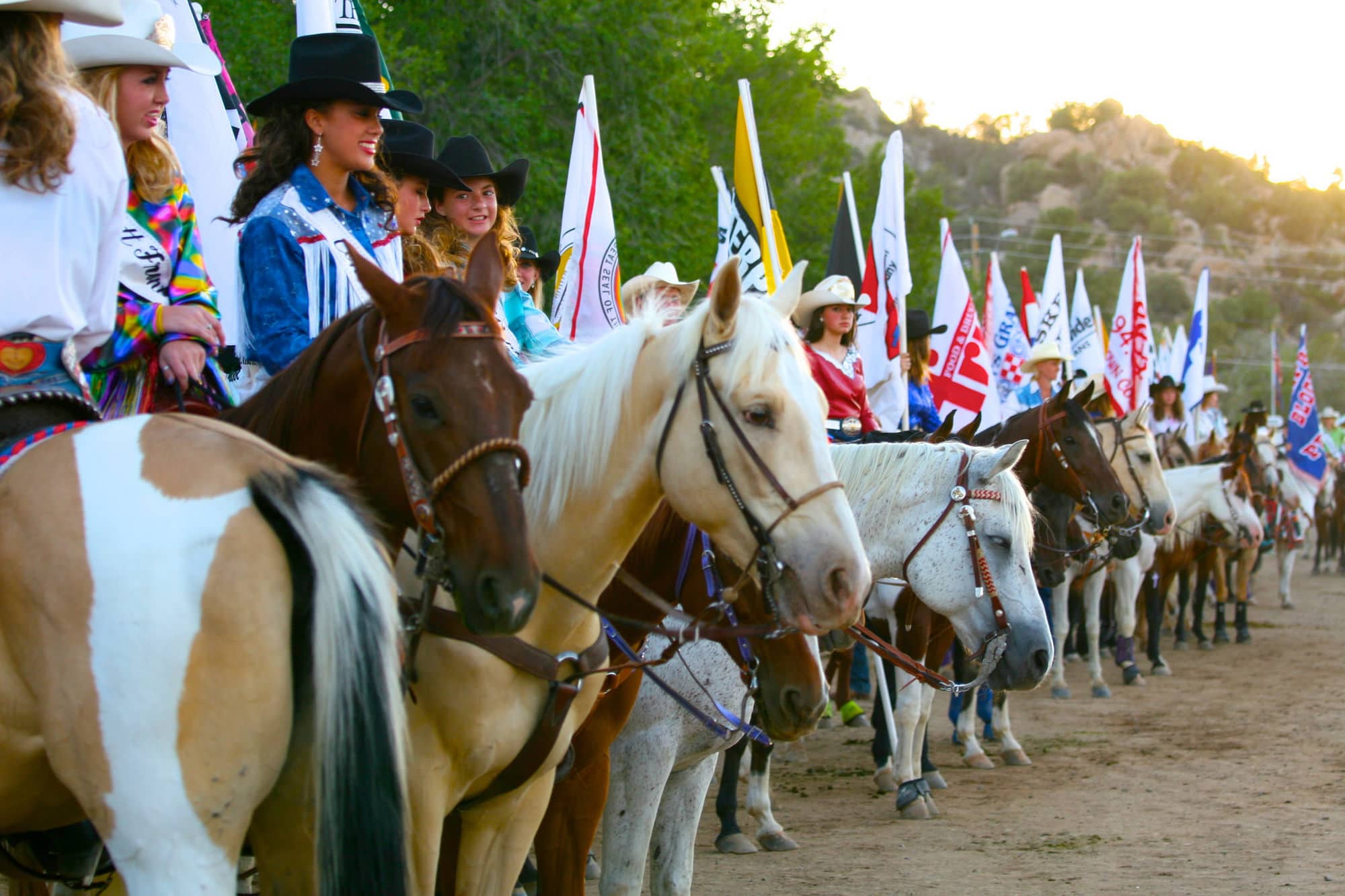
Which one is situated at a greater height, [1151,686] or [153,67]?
[153,67]

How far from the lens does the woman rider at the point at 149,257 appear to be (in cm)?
321

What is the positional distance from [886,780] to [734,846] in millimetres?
2147

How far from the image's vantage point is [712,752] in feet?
16.3

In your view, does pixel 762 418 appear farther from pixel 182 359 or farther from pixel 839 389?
pixel 839 389

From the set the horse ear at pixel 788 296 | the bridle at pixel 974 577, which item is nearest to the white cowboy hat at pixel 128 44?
the horse ear at pixel 788 296

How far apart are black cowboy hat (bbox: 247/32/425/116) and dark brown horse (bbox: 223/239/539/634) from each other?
3.57 ft

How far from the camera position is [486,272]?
9.84ft

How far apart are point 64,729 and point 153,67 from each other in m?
1.85

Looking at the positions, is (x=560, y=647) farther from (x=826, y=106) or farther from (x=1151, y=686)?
(x=826, y=106)

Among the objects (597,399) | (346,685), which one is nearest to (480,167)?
(597,399)

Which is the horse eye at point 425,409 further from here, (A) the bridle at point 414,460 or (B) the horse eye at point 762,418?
(B) the horse eye at point 762,418

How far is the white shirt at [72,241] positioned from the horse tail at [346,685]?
63 cm

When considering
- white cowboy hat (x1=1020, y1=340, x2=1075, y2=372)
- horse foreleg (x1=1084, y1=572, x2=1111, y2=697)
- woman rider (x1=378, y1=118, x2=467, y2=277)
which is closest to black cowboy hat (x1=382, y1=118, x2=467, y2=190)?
woman rider (x1=378, y1=118, x2=467, y2=277)

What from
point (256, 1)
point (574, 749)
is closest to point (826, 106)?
point (256, 1)
